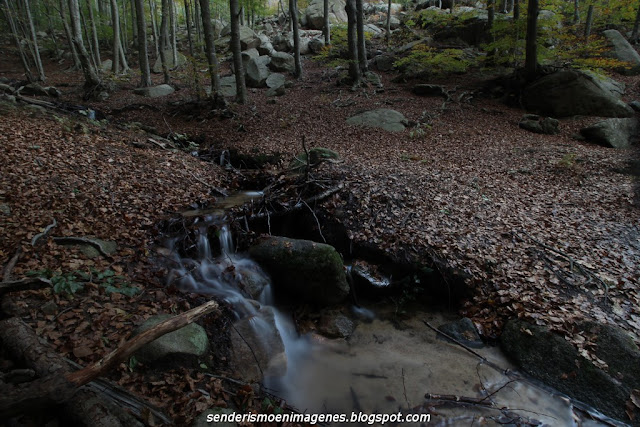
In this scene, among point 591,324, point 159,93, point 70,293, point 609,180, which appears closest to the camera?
point 70,293

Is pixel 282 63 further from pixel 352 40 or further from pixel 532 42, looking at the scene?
pixel 532 42

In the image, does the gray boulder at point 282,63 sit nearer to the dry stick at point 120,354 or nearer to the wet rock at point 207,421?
the dry stick at point 120,354

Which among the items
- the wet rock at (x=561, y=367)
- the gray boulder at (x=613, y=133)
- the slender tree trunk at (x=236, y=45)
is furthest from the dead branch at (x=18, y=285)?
the gray boulder at (x=613, y=133)

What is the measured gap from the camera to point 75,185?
20.1ft

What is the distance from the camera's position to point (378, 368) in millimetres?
4754

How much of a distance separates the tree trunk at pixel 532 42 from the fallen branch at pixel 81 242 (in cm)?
1663

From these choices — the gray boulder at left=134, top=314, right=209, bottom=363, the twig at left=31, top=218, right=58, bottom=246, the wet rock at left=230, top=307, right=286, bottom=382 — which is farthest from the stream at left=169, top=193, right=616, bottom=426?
the twig at left=31, top=218, right=58, bottom=246

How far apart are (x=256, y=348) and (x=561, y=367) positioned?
14.1 ft

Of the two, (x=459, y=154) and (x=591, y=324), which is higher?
(x=459, y=154)

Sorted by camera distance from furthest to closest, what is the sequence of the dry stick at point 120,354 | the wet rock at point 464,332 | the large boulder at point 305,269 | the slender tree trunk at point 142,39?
the slender tree trunk at point 142,39 → the large boulder at point 305,269 → the wet rock at point 464,332 → the dry stick at point 120,354

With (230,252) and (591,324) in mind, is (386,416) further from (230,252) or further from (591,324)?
(230,252)

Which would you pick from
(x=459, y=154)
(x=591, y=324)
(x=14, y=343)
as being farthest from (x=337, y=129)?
(x=14, y=343)

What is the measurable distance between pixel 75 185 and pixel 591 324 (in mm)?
9097

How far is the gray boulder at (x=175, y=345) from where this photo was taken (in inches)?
134
